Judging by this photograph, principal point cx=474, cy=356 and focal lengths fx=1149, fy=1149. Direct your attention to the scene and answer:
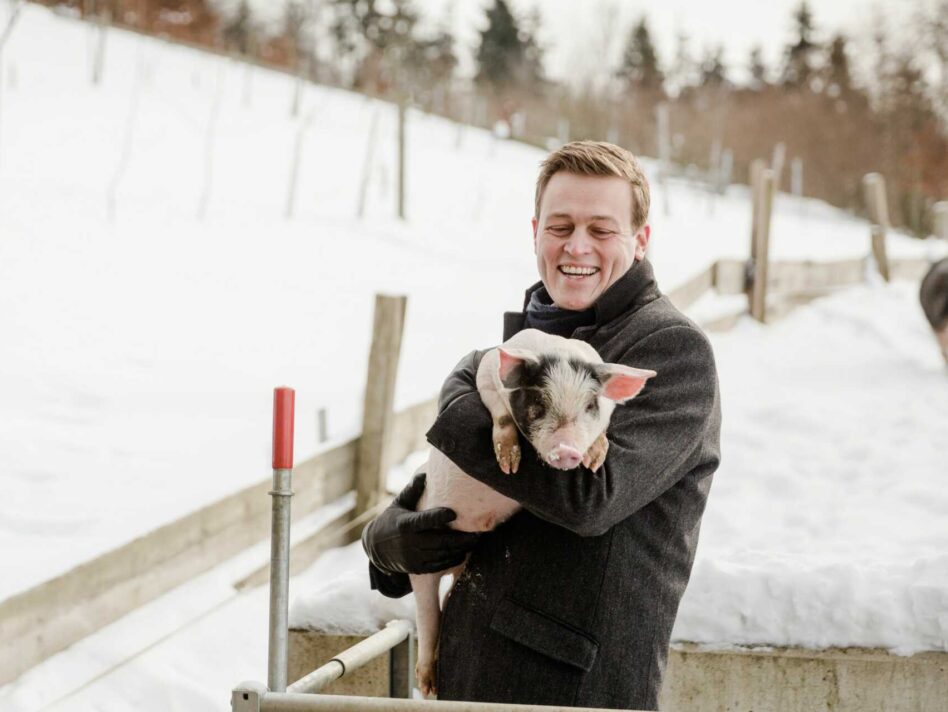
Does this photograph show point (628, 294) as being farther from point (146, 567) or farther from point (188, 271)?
point (188, 271)

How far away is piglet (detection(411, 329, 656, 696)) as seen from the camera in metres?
1.91

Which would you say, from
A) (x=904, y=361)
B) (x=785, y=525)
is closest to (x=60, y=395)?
(x=785, y=525)

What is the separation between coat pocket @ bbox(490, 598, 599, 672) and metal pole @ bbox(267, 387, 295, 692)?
1.33 feet

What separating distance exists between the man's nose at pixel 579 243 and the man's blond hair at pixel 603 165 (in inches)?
4.1

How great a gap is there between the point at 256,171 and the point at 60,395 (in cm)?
999

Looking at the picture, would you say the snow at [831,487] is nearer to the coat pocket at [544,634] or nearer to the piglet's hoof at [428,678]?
the piglet's hoof at [428,678]

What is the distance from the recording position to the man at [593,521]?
6.44 ft

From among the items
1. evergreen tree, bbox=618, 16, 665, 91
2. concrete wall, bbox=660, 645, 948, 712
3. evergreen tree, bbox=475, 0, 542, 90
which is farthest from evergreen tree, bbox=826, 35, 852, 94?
concrete wall, bbox=660, 645, 948, 712

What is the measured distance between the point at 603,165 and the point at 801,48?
57.8 meters

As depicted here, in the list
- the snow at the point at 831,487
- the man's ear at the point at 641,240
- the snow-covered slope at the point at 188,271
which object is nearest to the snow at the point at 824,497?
the snow at the point at 831,487

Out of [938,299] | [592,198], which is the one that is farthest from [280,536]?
[938,299]

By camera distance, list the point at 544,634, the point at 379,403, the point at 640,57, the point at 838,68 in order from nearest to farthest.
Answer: the point at 544,634 < the point at 379,403 < the point at 838,68 < the point at 640,57

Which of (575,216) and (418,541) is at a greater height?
(575,216)

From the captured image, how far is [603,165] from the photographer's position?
2.08 metres
